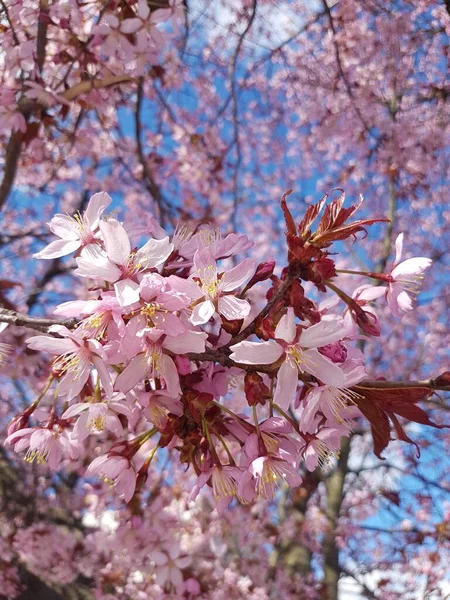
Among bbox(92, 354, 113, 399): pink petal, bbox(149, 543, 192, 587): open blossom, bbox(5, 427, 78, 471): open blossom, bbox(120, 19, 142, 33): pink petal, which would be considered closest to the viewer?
bbox(92, 354, 113, 399): pink petal

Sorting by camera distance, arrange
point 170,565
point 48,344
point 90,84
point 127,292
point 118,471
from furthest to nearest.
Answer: point 90,84 < point 170,565 < point 118,471 < point 48,344 < point 127,292

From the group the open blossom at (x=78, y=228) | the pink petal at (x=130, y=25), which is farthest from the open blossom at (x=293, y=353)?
the pink petal at (x=130, y=25)

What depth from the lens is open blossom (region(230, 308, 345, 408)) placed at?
1.01m

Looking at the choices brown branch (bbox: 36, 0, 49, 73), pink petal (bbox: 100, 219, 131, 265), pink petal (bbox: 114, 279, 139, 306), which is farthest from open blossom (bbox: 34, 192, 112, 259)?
brown branch (bbox: 36, 0, 49, 73)

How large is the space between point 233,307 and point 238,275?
0.09 metres

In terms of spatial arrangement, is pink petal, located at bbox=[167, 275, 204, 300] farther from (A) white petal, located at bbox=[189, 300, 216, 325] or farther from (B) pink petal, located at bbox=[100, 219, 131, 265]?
(B) pink petal, located at bbox=[100, 219, 131, 265]

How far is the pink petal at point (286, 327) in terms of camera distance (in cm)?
102

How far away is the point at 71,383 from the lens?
1.17m

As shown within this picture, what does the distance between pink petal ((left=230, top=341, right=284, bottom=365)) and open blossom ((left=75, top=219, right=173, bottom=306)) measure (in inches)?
10.1

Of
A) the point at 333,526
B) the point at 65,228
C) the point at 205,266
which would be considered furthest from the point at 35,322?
the point at 333,526

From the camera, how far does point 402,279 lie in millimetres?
1275

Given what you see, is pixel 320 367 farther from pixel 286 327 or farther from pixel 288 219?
pixel 288 219

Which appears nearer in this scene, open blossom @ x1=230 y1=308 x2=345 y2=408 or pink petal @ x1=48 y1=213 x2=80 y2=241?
open blossom @ x1=230 y1=308 x2=345 y2=408

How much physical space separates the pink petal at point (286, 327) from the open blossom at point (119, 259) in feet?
0.97
